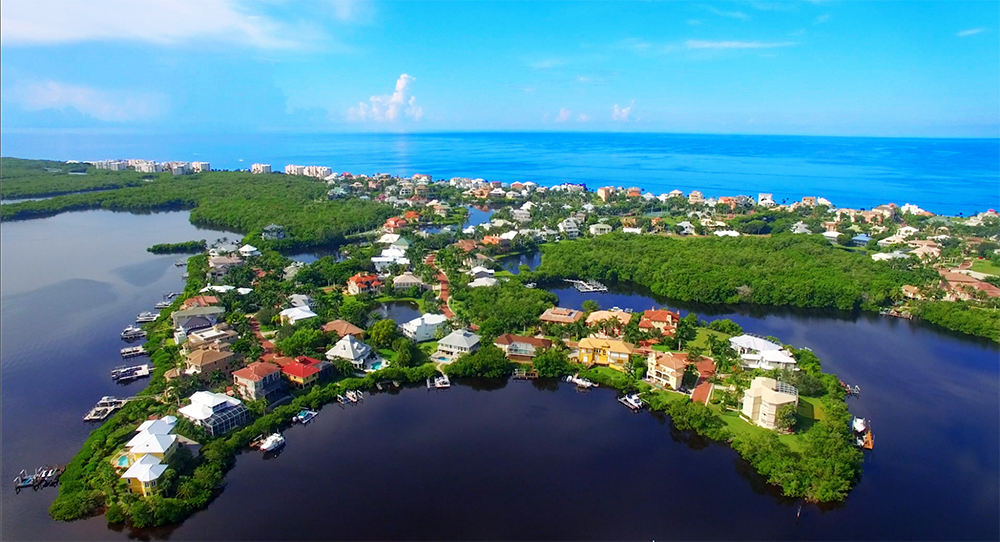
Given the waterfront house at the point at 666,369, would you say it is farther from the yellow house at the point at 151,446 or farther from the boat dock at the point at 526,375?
the yellow house at the point at 151,446

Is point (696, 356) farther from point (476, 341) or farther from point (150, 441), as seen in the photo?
point (150, 441)

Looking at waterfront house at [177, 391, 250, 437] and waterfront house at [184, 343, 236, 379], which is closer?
waterfront house at [177, 391, 250, 437]

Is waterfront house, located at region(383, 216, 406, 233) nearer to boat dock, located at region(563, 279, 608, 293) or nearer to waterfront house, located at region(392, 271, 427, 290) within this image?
waterfront house, located at region(392, 271, 427, 290)

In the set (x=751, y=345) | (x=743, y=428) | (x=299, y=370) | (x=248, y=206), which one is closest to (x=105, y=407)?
(x=299, y=370)

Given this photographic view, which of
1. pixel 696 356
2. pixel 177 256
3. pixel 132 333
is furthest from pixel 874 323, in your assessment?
pixel 177 256

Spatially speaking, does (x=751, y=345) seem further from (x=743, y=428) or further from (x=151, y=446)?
(x=151, y=446)

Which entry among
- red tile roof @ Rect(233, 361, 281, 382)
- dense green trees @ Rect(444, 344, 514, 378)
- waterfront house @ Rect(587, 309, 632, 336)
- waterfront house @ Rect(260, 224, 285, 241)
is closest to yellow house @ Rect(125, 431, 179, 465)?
red tile roof @ Rect(233, 361, 281, 382)
